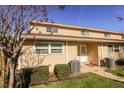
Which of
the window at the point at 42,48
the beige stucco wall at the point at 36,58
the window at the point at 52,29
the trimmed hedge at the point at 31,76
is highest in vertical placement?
the window at the point at 52,29

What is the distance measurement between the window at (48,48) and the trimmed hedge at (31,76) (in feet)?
8.64

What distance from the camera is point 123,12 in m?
14.4

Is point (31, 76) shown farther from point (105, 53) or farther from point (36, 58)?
point (105, 53)

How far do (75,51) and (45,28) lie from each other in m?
4.45

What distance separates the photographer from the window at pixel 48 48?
12.2 meters

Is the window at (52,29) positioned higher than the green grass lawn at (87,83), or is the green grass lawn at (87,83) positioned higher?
the window at (52,29)

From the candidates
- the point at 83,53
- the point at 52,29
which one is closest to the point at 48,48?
the point at 52,29

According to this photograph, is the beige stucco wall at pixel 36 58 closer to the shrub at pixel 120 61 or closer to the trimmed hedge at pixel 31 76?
the trimmed hedge at pixel 31 76

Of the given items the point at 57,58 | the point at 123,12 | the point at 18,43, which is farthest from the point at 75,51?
the point at 18,43

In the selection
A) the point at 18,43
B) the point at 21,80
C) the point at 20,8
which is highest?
the point at 20,8

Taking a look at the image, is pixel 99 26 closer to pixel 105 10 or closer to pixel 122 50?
pixel 122 50

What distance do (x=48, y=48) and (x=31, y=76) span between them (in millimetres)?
3835

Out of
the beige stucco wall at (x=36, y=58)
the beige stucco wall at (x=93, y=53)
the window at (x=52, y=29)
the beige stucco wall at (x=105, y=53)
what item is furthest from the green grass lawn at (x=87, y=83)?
the window at (x=52, y=29)

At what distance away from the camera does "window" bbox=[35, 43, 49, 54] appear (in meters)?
12.1
